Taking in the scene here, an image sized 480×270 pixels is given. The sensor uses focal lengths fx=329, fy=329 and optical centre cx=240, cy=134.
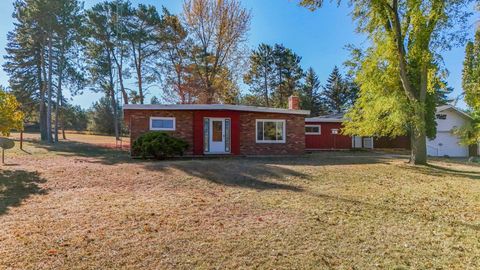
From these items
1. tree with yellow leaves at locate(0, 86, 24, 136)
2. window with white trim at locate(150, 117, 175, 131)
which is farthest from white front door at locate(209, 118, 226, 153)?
tree with yellow leaves at locate(0, 86, 24, 136)

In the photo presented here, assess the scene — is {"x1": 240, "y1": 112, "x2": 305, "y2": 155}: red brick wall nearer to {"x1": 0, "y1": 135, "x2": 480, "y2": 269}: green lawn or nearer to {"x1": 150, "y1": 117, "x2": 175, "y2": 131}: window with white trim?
{"x1": 150, "y1": 117, "x2": 175, "y2": 131}: window with white trim

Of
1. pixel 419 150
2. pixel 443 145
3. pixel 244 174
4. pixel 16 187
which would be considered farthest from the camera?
pixel 443 145

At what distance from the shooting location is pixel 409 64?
14.1m

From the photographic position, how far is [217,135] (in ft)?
52.9

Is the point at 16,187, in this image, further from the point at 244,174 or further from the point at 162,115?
the point at 162,115

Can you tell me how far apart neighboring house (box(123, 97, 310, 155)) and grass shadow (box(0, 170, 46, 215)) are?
215 inches

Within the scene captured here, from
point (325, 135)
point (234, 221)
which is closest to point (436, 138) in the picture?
point (325, 135)

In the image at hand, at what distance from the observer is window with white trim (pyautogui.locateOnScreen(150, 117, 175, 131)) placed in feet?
49.9

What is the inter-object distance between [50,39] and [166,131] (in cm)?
1530

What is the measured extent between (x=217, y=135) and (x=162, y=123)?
269 cm

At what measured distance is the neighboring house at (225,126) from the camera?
15156 millimetres

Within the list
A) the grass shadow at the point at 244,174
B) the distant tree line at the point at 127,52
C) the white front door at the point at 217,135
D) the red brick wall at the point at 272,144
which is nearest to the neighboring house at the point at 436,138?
the red brick wall at the point at 272,144

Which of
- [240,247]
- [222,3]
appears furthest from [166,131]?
[222,3]

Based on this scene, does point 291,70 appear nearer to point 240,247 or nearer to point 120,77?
point 120,77
